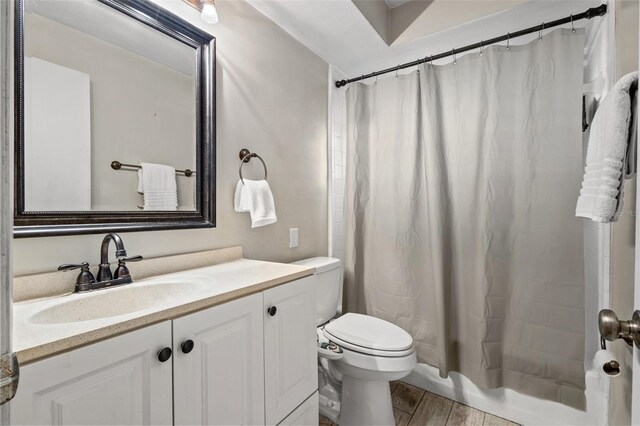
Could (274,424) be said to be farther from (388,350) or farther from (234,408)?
(388,350)

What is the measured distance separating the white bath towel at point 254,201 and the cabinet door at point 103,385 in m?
0.75

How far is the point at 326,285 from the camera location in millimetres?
1766

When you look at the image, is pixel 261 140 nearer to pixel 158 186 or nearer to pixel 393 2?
pixel 158 186

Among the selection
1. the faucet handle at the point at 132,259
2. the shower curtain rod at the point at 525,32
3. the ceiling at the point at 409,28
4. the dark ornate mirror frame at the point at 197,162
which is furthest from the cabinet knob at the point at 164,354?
the shower curtain rod at the point at 525,32

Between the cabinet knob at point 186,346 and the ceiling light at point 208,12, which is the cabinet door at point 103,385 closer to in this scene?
the cabinet knob at point 186,346

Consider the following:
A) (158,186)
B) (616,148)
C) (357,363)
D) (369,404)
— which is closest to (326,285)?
(357,363)

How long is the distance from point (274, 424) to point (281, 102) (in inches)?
60.1

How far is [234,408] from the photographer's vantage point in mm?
880

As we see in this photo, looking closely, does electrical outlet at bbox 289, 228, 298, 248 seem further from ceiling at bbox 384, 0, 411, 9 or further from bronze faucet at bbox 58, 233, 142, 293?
ceiling at bbox 384, 0, 411, 9

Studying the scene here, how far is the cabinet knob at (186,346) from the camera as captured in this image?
75 cm

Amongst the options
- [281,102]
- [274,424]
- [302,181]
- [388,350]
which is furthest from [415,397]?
[281,102]

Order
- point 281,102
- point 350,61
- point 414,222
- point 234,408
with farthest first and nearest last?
point 350,61 → point 414,222 → point 281,102 → point 234,408

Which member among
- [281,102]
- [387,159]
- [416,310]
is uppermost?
[281,102]

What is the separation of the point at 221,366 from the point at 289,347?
292mm
